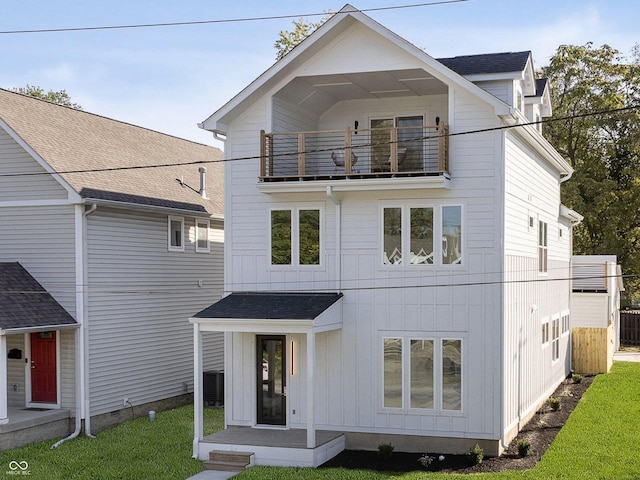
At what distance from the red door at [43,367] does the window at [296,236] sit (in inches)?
243

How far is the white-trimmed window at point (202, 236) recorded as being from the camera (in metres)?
26.5

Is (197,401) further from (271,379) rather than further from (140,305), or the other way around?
(140,305)

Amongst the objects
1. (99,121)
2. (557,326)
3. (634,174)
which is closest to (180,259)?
(99,121)

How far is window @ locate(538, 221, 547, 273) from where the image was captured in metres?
24.5

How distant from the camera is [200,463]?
1853cm

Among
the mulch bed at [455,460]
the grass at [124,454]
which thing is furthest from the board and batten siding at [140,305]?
Answer: the mulch bed at [455,460]

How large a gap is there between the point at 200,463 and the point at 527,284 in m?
9.31

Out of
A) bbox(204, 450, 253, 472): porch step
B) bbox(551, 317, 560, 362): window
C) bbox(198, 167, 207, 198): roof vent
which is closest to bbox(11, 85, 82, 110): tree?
bbox(198, 167, 207, 198): roof vent

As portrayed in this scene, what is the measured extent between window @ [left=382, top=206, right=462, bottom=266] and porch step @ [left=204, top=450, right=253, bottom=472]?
519 centimetres

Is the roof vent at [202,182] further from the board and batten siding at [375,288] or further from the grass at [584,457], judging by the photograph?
the grass at [584,457]

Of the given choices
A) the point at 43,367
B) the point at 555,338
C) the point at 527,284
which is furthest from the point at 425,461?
the point at 555,338

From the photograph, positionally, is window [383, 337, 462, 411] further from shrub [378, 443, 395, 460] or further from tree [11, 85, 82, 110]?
tree [11, 85, 82, 110]

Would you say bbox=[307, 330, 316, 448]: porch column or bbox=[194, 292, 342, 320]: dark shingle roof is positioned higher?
bbox=[194, 292, 342, 320]: dark shingle roof

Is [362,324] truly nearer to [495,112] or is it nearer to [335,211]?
[335,211]
